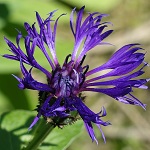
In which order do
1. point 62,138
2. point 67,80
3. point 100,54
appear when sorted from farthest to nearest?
point 100,54
point 62,138
point 67,80

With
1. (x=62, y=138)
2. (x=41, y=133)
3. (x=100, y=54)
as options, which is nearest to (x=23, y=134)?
(x=62, y=138)

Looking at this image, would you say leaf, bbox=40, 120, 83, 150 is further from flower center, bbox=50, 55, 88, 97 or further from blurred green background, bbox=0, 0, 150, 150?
blurred green background, bbox=0, 0, 150, 150

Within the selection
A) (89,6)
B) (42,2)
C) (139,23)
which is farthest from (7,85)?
(139,23)

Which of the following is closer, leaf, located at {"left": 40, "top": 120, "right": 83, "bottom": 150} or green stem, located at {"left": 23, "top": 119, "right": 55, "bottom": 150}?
green stem, located at {"left": 23, "top": 119, "right": 55, "bottom": 150}

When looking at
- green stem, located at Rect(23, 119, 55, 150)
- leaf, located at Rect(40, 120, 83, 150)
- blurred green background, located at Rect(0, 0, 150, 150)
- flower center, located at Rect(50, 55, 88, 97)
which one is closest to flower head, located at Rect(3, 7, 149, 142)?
flower center, located at Rect(50, 55, 88, 97)

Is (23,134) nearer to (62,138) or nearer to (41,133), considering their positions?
(62,138)

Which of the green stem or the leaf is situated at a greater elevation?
the green stem

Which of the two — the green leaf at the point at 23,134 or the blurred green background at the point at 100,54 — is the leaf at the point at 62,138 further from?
the blurred green background at the point at 100,54
